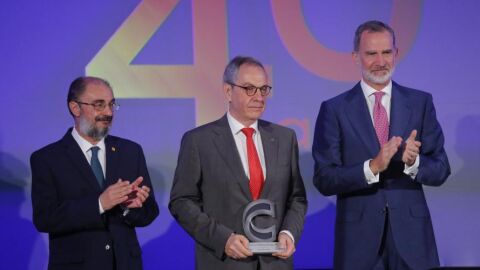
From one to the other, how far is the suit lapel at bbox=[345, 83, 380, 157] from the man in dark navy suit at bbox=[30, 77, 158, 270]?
1.04 meters

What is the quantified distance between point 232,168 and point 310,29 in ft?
6.52

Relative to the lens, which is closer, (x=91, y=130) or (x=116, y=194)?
(x=116, y=194)

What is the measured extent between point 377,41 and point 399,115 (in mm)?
381

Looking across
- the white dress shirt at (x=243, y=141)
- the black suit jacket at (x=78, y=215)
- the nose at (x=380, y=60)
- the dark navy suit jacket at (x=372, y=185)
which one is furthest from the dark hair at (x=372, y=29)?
the black suit jacket at (x=78, y=215)

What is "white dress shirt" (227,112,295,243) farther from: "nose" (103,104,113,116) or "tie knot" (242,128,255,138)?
"nose" (103,104,113,116)

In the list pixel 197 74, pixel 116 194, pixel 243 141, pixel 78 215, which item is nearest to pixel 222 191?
pixel 243 141

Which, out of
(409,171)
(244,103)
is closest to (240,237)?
(244,103)

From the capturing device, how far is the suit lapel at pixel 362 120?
335 centimetres

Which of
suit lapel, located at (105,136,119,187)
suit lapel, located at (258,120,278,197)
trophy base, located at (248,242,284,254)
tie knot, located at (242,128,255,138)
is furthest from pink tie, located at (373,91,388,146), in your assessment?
suit lapel, located at (105,136,119,187)

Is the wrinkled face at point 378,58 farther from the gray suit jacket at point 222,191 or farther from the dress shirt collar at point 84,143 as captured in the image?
the dress shirt collar at point 84,143

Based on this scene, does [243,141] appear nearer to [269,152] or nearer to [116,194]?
[269,152]

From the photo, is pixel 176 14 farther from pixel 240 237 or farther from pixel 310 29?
pixel 240 237

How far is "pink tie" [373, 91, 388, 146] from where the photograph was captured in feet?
11.1

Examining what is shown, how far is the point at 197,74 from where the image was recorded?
474 centimetres
